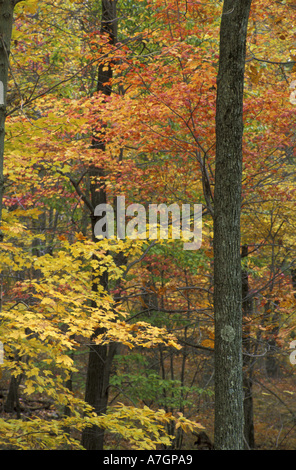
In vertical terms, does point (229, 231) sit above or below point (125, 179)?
below

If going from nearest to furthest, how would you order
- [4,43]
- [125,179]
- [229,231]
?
[4,43], [229,231], [125,179]

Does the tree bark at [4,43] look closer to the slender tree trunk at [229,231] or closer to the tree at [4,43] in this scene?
the tree at [4,43]

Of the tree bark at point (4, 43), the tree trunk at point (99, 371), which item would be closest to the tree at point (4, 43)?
the tree bark at point (4, 43)

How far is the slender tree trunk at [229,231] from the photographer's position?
4.56 meters

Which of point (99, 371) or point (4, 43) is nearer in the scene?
point (4, 43)

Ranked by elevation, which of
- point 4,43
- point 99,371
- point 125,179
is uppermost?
point 125,179

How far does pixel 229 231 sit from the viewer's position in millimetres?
4691

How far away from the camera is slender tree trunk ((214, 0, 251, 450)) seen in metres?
4.56

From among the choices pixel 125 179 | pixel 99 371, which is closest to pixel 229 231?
pixel 125 179

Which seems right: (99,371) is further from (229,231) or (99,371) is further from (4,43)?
(4,43)

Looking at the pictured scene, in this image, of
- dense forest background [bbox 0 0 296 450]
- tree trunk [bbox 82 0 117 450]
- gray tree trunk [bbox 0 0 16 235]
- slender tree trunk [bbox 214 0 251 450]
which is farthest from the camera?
tree trunk [bbox 82 0 117 450]

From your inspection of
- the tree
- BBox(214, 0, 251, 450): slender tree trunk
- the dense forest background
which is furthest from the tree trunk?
the tree

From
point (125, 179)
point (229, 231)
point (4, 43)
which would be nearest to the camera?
point (4, 43)

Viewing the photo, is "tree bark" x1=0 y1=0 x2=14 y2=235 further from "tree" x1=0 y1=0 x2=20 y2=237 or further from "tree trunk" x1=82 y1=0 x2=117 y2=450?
"tree trunk" x1=82 y1=0 x2=117 y2=450
